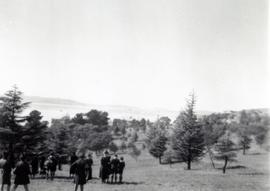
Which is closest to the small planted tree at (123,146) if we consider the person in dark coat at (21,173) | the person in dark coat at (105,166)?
the person in dark coat at (105,166)

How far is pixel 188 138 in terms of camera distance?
1690 inches

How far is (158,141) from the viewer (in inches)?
2335

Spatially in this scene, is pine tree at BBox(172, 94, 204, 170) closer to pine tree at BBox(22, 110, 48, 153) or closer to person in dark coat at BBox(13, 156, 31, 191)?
pine tree at BBox(22, 110, 48, 153)

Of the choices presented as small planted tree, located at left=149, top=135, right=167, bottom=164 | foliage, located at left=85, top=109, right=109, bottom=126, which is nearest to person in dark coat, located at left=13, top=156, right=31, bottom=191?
small planted tree, located at left=149, top=135, right=167, bottom=164

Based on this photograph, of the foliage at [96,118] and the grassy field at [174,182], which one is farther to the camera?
the foliage at [96,118]

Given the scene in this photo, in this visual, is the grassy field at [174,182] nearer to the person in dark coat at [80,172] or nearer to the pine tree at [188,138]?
the person in dark coat at [80,172]

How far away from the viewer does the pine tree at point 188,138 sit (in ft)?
141

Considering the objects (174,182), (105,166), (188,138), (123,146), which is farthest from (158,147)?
(123,146)

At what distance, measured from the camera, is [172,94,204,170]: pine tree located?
42906 mm

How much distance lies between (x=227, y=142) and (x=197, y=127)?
572cm

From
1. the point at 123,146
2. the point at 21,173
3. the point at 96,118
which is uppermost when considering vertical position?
the point at 96,118

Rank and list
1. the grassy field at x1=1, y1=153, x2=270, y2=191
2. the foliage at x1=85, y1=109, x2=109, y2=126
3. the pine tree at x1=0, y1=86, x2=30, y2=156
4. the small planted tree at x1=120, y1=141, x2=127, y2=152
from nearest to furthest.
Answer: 1. the grassy field at x1=1, y1=153, x2=270, y2=191
2. the pine tree at x1=0, y1=86, x2=30, y2=156
3. the small planted tree at x1=120, y1=141, x2=127, y2=152
4. the foliage at x1=85, y1=109, x2=109, y2=126

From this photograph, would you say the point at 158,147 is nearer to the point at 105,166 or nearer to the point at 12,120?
the point at 12,120

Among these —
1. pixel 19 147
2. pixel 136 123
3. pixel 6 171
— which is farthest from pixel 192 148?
pixel 136 123
